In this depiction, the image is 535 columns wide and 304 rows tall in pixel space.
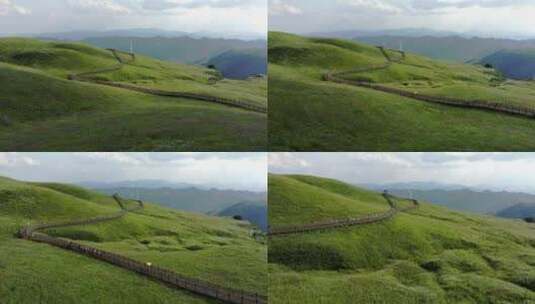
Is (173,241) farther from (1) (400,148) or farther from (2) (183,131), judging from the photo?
(1) (400,148)

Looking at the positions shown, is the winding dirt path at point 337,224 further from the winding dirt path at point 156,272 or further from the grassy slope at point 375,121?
the grassy slope at point 375,121

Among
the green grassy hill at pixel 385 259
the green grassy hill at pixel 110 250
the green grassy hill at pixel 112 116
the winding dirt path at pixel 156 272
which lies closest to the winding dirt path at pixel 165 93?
the green grassy hill at pixel 112 116

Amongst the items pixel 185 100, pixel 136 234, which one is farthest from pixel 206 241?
pixel 185 100

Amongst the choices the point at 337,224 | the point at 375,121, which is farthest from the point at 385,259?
the point at 375,121

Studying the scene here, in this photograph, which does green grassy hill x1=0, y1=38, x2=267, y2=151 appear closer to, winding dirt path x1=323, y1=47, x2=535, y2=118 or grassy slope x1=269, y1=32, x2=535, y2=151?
grassy slope x1=269, y1=32, x2=535, y2=151

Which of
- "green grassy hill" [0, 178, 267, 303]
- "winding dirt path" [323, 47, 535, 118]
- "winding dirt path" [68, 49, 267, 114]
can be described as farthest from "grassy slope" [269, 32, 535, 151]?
"green grassy hill" [0, 178, 267, 303]

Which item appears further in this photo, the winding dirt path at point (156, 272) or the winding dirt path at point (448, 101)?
the winding dirt path at point (448, 101)
